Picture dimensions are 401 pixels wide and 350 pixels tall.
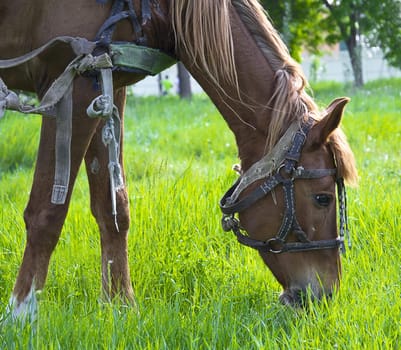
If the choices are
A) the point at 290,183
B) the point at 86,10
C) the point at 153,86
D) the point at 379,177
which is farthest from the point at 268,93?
the point at 153,86

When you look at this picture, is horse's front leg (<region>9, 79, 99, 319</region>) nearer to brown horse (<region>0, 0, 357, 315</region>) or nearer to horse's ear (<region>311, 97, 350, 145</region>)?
brown horse (<region>0, 0, 357, 315</region>)

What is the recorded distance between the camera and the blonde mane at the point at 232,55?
9.73 ft

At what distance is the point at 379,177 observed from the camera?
5.29m

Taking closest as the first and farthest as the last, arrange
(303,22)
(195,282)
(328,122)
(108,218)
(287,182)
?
(328,122)
(287,182)
(195,282)
(108,218)
(303,22)

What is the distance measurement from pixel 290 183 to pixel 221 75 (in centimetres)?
53

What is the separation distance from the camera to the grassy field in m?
2.65

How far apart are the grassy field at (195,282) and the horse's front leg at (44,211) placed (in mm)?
110

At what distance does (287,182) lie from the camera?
2.97 m

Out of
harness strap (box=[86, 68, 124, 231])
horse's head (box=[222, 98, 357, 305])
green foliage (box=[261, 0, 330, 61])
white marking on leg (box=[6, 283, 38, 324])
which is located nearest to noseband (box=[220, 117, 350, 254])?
horse's head (box=[222, 98, 357, 305])

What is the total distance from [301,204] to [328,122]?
36 centimetres

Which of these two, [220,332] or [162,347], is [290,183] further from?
[162,347]

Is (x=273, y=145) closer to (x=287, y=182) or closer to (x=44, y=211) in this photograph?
(x=287, y=182)

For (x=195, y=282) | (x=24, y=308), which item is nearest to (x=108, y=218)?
(x=195, y=282)

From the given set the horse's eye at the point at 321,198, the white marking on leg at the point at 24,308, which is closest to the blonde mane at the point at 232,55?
the horse's eye at the point at 321,198
